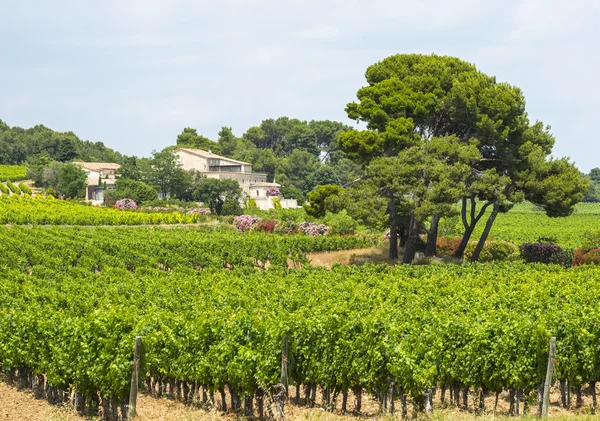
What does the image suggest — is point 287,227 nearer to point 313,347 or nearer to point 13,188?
point 313,347

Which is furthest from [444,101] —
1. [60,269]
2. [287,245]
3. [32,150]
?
[32,150]

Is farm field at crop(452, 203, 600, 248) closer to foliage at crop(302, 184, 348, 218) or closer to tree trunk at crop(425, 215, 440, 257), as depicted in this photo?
tree trunk at crop(425, 215, 440, 257)

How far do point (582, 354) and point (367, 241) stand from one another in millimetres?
36159

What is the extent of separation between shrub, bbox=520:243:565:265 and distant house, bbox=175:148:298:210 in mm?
57395

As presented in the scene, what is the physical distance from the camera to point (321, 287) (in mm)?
27312

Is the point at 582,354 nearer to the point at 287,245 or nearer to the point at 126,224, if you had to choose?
the point at 287,245

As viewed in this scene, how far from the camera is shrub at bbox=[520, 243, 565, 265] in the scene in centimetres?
4366

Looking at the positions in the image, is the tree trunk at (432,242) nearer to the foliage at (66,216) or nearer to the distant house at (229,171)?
the foliage at (66,216)

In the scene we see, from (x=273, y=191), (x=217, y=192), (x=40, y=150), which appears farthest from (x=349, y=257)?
(x=40, y=150)

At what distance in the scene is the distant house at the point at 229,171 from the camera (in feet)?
337

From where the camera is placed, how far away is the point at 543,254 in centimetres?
4375

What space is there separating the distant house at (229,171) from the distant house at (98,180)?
10494mm

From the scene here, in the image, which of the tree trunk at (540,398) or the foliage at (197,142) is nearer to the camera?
the tree trunk at (540,398)

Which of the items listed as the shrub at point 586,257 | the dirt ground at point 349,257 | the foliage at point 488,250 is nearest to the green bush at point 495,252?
the foliage at point 488,250
